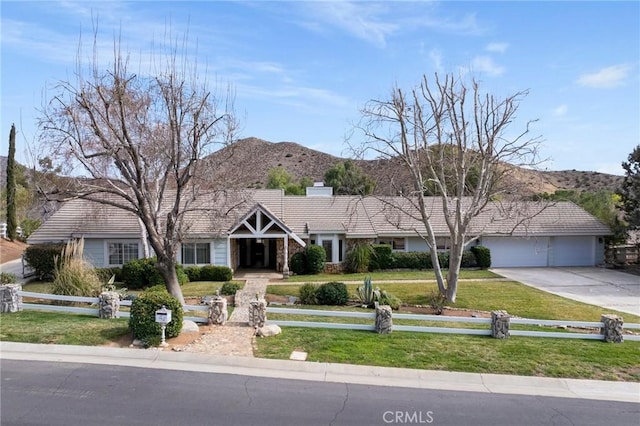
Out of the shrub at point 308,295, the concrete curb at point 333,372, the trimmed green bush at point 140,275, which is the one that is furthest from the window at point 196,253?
the concrete curb at point 333,372

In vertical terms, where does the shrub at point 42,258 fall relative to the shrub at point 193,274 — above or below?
above

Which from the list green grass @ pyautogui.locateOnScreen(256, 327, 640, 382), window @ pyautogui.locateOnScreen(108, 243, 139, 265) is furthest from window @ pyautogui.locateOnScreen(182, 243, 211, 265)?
green grass @ pyautogui.locateOnScreen(256, 327, 640, 382)

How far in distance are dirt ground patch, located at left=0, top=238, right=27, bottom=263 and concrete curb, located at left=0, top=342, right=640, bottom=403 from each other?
2617cm

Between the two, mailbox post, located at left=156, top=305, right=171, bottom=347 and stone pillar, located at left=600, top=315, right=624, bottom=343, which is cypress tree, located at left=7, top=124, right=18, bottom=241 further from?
stone pillar, located at left=600, top=315, right=624, bottom=343

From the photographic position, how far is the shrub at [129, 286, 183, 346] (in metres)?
10.5

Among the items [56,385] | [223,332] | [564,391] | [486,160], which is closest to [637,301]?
[486,160]

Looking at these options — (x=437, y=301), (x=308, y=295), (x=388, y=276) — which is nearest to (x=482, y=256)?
(x=388, y=276)

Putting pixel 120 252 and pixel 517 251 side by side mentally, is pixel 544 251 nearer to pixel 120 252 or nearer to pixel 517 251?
pixel 517 251

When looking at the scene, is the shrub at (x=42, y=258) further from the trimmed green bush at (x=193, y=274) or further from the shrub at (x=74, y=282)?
the shrub at (x=74, y=282)

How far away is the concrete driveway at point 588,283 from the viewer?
62.5 feet

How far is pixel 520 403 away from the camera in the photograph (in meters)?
8.27

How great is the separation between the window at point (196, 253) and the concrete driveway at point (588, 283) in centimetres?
1649

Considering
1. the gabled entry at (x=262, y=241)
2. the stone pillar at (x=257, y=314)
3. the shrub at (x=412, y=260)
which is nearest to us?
the stone pillar at (x=257, y=314)

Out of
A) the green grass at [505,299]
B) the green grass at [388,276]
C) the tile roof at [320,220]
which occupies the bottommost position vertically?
the green grass at [505,299]
